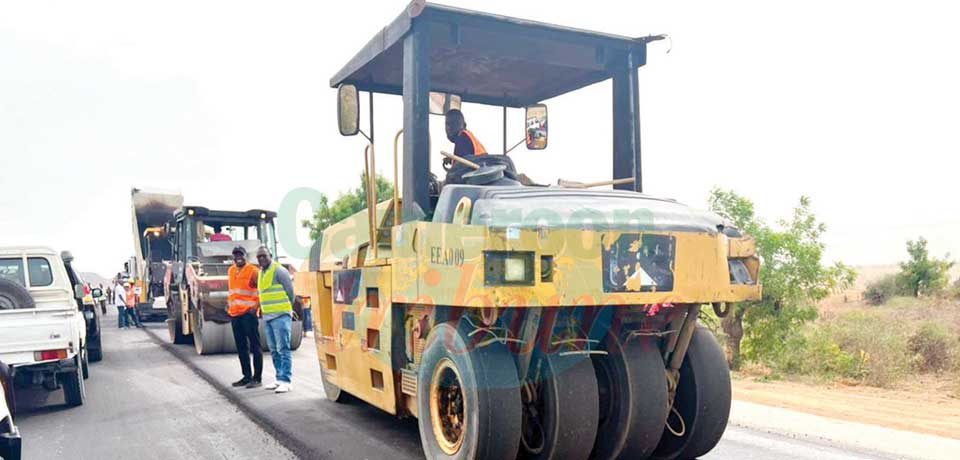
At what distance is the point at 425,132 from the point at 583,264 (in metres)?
1.42

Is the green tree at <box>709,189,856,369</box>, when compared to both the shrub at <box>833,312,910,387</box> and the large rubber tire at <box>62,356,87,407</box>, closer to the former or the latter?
the shrub at <box>833,312,910,387</box>

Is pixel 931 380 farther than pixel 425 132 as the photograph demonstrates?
Yes

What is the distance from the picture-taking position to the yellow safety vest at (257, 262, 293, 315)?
817cm

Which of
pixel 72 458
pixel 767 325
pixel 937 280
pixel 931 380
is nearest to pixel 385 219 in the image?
pixel 72 458

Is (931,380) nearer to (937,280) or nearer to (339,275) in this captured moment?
(339,275)

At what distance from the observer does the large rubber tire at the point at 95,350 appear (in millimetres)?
11781

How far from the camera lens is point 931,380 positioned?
12156 mm

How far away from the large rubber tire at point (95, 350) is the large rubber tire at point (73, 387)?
441 centimetres

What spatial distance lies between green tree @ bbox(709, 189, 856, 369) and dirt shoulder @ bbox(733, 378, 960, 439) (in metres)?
6.10

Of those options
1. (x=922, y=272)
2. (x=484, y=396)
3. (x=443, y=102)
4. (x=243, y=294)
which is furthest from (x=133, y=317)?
(x=922, y=272)

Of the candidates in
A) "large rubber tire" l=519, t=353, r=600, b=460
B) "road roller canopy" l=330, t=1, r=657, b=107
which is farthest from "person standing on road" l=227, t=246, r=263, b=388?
"large rubber tire" l=519, t=353, r=600, b=460

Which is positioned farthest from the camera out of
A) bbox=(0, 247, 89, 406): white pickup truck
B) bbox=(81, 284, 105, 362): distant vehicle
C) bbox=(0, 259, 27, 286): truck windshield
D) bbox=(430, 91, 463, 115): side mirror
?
bbox=(81, 284, 105, 362): distant vehicle

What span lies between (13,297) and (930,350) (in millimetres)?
13939

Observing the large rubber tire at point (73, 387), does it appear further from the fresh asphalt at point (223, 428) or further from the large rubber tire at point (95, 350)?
the large rubber tire at point (95, 350)
